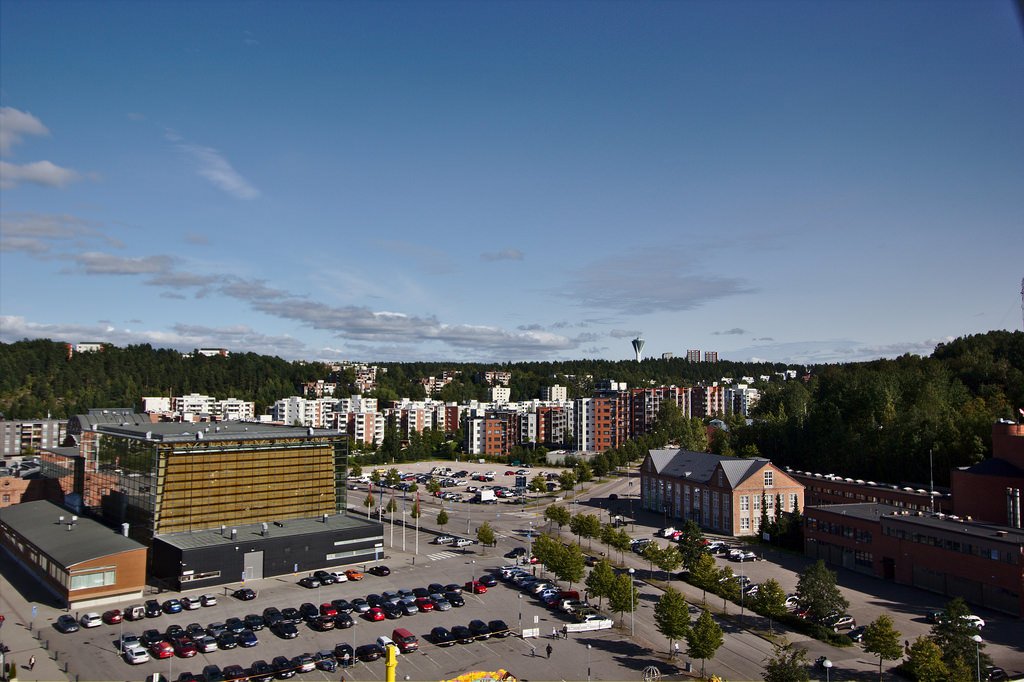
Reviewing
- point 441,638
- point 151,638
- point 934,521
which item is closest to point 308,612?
point 151,638

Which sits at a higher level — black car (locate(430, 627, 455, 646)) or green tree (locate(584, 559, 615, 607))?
green tree (locate(584, 559, 615, 607))

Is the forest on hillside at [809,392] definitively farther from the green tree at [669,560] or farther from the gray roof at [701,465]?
the green tree at [669,560]

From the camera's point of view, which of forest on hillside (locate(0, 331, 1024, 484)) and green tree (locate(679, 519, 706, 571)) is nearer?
green tree (locate(679, 519, 706, 571))

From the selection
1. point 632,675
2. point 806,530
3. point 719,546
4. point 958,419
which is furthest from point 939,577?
point 958,419

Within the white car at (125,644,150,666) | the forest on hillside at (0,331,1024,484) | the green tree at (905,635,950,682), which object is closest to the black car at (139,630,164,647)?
the white car at (125,644,150,666)

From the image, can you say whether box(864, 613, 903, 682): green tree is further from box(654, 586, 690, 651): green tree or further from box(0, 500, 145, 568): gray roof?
box(0, 500, 145, 568): gray roof

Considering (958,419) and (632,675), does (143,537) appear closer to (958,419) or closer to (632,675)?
(632,675)

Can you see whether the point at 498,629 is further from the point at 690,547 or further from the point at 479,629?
the point at 690,547
